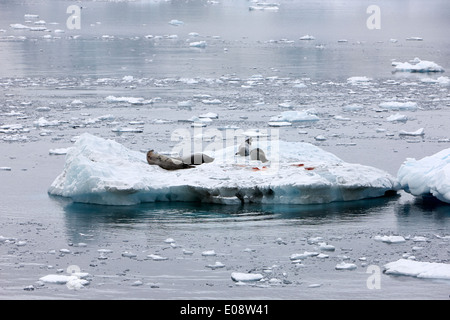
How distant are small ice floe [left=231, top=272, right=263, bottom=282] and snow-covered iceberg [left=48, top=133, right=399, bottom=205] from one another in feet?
7.91

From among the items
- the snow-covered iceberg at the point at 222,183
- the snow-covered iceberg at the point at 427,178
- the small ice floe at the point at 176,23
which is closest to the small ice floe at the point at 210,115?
the snow-covered iceberg at the point at 222,183

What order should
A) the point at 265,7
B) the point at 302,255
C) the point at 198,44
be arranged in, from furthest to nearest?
the point at 265,7 → the point at 198,44 → the point at 302,255

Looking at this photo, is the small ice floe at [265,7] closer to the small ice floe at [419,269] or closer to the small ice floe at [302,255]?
the small ice floe at [302,255]

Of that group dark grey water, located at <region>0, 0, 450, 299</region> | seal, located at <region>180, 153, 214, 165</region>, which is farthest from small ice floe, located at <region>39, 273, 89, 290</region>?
seal, located at <region>180, 153, 214, 165</region>

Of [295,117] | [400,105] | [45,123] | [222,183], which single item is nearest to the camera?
[222,183]

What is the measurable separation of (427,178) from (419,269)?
9.01 feet

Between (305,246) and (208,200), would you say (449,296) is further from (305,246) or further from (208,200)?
(208,200)

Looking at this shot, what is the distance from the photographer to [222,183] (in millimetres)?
10352

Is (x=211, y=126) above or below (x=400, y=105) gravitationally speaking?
below

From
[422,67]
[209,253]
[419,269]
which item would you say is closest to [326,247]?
[419,269]

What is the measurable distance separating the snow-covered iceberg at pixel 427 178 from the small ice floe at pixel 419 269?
233 cm

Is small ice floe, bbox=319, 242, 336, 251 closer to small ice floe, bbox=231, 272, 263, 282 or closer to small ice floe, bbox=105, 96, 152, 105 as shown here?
small ice floe, bbox=231, 272, 263, 282

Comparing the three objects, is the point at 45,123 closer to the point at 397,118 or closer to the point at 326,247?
the point at 397,118

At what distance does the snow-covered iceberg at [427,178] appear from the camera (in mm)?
10406
